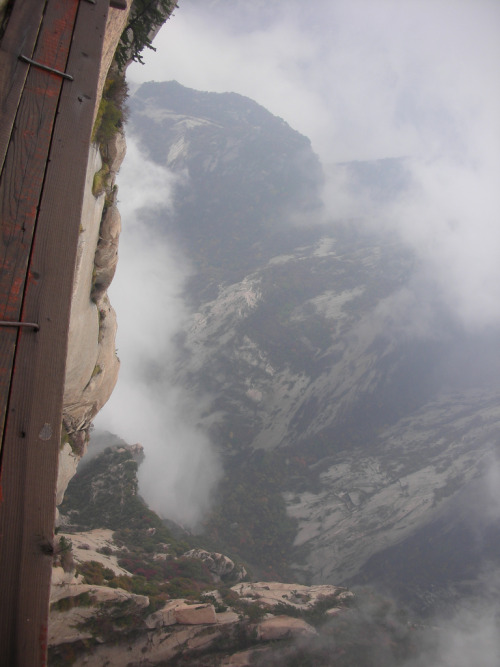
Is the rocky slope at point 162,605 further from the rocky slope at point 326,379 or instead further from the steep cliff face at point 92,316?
the rocky slope at point 326,379

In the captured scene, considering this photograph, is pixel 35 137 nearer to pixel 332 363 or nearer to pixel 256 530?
pixel 256 530

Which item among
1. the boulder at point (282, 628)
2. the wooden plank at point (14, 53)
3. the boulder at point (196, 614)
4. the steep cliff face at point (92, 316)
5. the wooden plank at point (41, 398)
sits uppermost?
the steep cliff face at point (92, 316)

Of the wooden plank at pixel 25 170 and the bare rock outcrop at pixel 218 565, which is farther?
the bare rock outcrop at pixel 218 565

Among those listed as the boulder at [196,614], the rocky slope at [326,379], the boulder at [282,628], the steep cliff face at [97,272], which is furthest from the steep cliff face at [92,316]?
the rocky slope at [326,379]

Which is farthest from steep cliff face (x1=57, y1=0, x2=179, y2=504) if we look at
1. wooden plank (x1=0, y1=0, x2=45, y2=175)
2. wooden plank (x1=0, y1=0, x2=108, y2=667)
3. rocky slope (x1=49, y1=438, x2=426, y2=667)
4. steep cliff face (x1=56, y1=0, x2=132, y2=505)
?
rocky slope (x1=49, y1=438, x2=426, y2=667)

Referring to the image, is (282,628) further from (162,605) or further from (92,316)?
(92,316)

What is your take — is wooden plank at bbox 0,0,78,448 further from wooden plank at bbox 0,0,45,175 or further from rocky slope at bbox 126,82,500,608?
rocky slope at bbox 126,82,500,608

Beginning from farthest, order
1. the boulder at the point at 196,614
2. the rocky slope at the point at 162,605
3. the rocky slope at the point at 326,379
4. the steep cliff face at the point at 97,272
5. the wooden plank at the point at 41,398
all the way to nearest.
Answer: the rocky slope at the point at 326,379
the boulder at the point at 196,614
the rocky slope at the point at 162,605
the steep cliff face at the point at 97,272
the wooden plank at the point at 41,398
